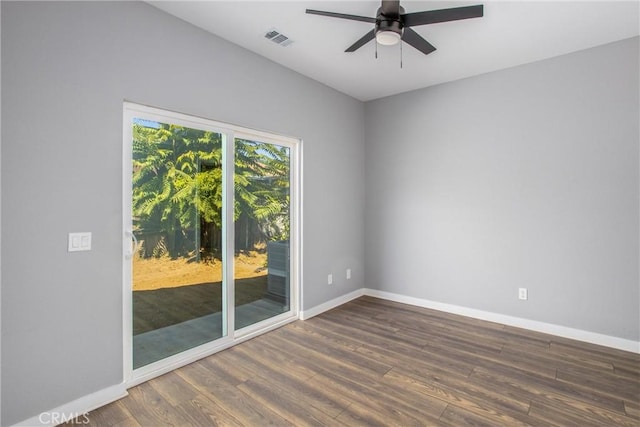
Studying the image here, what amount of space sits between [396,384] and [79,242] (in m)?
2.45

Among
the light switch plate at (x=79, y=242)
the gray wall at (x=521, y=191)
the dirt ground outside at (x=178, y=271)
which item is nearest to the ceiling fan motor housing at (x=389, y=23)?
the gray wall at (x=521, y=191)

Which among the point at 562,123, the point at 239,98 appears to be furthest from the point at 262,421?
the point at 562,123

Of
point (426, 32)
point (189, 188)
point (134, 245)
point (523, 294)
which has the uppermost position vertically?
point (426, 32)

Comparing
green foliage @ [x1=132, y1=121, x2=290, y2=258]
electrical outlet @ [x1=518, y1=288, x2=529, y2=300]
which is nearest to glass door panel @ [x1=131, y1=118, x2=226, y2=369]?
green foliage @ [x1=132, y1=121, x2=290, y2=258]

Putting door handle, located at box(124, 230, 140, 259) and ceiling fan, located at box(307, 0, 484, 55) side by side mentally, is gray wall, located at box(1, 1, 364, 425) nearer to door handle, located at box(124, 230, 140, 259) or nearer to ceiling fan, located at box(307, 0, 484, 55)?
door handle, located at box(124, 230, 140, 259)

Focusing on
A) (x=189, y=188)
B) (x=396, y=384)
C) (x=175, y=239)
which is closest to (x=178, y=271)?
(x=175, y=239)

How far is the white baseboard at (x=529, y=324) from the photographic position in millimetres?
2883

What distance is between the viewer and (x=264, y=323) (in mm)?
3342

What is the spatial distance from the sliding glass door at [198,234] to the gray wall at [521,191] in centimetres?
173

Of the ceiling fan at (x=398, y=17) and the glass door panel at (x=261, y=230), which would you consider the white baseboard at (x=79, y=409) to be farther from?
the ceiling fan at (x=398, y=17)

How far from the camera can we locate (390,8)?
80.8 inches

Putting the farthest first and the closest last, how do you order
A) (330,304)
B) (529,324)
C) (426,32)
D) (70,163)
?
(330,304), (529,324), (426,32), (70,163)

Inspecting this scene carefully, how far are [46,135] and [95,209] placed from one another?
20.4 inches

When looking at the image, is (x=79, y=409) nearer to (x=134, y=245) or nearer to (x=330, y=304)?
(x=134, y=245)
